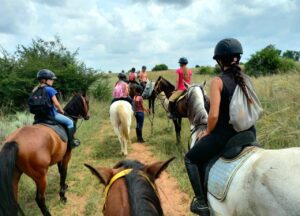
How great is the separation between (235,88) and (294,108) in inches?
159

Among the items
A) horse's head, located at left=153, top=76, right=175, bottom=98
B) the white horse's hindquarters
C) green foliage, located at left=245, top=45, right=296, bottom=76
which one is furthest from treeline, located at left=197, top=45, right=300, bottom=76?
the white horse's hindquarters

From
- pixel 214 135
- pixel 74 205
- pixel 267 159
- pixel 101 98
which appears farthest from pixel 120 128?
pixel 101 98

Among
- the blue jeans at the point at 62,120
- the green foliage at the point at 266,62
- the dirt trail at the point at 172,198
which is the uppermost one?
the green foliage at the point at 266,62

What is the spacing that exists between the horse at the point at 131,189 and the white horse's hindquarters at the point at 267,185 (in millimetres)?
887

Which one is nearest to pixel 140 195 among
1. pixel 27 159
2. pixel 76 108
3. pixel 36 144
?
pixel 27 159

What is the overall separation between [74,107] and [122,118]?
1618 mm

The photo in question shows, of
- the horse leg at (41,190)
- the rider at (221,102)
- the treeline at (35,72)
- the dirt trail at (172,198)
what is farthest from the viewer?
the treeline at (35,72)

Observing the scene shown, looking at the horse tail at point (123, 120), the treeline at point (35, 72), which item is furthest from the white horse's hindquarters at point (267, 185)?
the treeline at point (35, 72)

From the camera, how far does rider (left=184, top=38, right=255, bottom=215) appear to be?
3.22m

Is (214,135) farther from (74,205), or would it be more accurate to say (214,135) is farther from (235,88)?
(74,205)

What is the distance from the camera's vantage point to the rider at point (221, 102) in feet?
10.6

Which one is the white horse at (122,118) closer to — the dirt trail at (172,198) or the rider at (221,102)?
the dirt trail at (172,198)

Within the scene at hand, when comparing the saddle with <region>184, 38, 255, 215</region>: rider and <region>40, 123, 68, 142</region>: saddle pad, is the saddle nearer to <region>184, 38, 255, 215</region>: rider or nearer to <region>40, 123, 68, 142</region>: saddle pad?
<region>184, 38, 255, 215</region>: rider

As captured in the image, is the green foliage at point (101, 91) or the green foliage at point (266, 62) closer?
the green foliage at point (266, 62)
